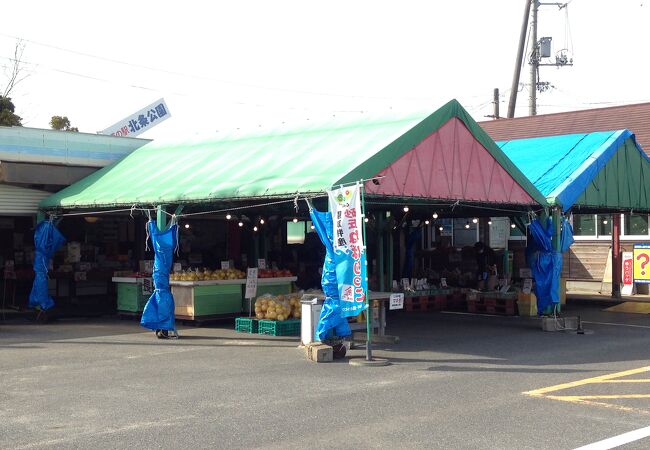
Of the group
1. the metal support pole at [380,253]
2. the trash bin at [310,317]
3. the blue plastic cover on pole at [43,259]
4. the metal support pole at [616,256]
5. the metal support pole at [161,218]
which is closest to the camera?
the trash bin at [310,317]

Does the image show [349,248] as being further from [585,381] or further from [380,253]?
[380,253]

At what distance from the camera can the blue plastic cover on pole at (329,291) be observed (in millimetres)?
11859

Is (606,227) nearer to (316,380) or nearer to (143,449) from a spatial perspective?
(316,380)

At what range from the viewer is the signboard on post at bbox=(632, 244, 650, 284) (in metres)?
22.1

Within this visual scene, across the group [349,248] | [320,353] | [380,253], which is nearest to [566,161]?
[380,253]

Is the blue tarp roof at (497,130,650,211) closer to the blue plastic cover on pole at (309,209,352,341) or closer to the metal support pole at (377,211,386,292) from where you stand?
the metal support pole at (377,211,386,292)

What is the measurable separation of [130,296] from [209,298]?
2.65 metres

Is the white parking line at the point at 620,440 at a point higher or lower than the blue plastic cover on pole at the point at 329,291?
lower

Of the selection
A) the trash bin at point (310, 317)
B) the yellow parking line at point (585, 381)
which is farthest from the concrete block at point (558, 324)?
the trash bin at point (310, 317)

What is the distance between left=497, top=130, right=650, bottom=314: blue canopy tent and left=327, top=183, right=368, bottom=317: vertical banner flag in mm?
5881

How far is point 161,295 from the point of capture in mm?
14320

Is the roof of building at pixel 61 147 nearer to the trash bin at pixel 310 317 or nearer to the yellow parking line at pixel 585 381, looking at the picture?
the trash bin at pixel 310 317

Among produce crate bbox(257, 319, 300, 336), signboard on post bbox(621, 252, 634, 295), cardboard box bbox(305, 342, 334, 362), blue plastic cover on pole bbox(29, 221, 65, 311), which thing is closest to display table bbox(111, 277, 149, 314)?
blue plastic cover on pole bbox(29, 221, 65, 311)

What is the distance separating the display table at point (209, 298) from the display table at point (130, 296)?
4.88 feet
